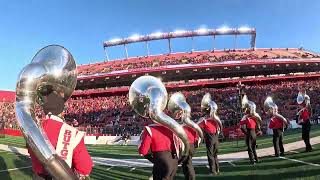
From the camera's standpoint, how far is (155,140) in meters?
6.02

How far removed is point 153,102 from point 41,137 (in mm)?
3711

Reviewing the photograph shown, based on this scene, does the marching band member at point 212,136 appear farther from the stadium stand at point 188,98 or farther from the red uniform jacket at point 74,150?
the stadium stand at point 188,98

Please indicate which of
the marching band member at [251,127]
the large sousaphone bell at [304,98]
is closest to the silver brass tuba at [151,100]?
the marching band member at [251,127]

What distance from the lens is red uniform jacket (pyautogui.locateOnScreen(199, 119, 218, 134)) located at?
11.2 m

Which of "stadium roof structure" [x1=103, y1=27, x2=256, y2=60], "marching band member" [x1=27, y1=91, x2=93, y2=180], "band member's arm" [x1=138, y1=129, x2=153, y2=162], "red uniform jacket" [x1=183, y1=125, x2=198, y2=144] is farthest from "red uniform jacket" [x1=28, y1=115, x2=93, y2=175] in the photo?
"stadium roof structure" [x1=103, y1=27, x2=256, y2=60]

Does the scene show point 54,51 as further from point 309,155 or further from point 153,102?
point 309,155

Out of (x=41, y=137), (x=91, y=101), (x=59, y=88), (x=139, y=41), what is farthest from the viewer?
(x=139, y=41)

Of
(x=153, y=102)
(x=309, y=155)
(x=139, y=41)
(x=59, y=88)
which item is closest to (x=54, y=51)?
(x=59, y=88)

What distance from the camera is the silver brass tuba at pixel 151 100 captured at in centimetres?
560

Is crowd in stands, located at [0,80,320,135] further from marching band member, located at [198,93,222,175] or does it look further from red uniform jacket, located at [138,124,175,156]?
red uniform jacket, located at [138,124,175,156]

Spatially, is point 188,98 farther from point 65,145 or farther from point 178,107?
point 65,145

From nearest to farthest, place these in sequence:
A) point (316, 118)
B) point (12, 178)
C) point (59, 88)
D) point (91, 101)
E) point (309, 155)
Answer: point (59, 88) → point (12, 178) → point (309, 155) → point (316, 118) → point (91, 101)

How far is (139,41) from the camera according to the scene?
6184 centimetres

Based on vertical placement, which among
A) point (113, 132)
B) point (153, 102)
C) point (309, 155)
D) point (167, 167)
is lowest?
point (113, 132)
